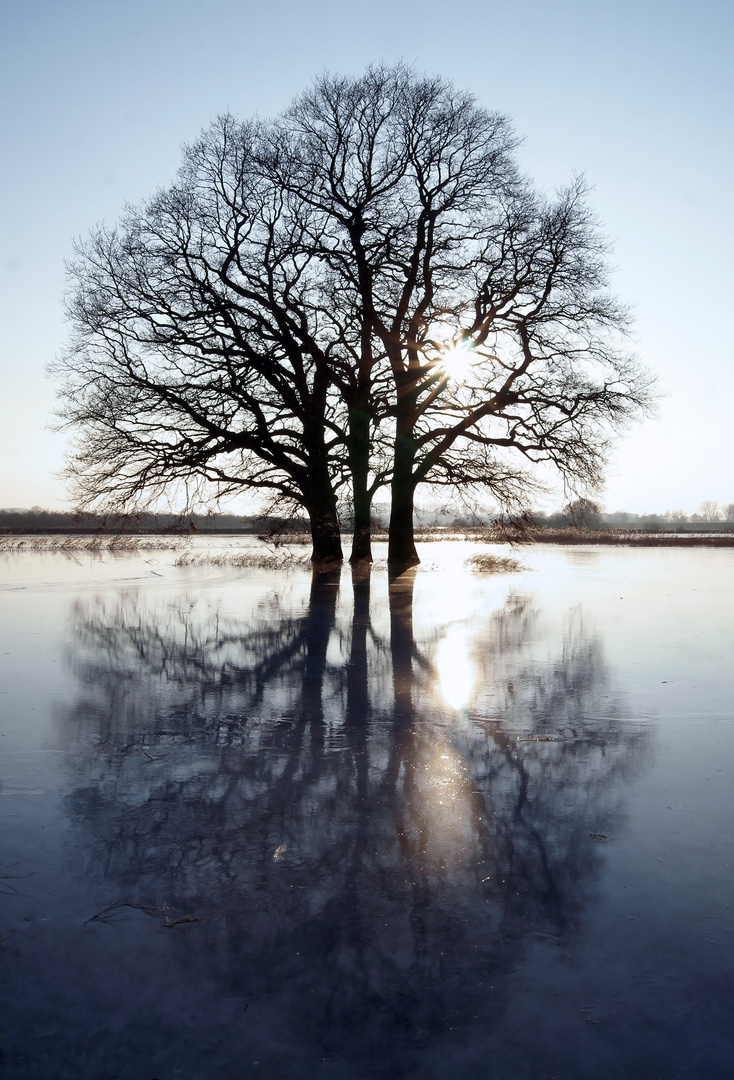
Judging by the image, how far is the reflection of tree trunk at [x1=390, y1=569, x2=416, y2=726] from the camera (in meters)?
7.20

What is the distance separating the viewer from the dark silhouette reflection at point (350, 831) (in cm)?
282

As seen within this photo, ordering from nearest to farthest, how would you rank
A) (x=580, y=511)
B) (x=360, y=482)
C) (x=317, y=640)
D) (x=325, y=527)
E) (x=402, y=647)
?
(x=402, y=647) < (x=317, y=640) < (x=580, y=511) < (x=325, y=527) < (x=360, y=482)

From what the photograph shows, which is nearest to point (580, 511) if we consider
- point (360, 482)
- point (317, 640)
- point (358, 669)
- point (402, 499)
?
point (402, 499)

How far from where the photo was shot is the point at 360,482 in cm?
2819

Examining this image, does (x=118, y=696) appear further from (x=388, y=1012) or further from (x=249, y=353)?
(x=249, y=353)

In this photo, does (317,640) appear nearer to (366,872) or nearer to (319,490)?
(366,872)

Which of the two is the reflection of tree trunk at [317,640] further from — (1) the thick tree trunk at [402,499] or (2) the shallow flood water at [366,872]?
(1) the thick tree trunk at [402,499]

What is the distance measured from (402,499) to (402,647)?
1532 cm

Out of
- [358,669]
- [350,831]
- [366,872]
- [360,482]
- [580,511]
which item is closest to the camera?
[366,872]

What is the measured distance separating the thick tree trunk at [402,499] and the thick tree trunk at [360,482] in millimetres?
1580

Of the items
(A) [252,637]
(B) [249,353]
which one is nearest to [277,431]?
(B) [249,353]

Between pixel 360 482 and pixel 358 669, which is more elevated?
pixel 360 482

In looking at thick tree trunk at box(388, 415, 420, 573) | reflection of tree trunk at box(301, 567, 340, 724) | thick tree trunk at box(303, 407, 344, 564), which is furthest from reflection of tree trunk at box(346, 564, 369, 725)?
→ thick tree trunk at box(303, 407, 344, 564)

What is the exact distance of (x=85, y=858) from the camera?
387 centimetres
